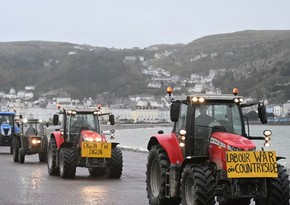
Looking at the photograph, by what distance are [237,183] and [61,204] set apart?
4196mm

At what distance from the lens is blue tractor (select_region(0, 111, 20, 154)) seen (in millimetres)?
39375

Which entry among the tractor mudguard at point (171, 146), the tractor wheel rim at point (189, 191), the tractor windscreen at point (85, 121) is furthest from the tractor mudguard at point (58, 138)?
the tractor wheel rim at point (189, 191)

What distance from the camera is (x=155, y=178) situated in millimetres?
13312

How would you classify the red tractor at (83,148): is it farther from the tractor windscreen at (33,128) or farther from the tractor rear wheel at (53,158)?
the tractor windscreen at (33,128)

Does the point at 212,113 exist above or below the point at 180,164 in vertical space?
above

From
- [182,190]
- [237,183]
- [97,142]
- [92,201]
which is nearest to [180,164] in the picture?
[182,190]

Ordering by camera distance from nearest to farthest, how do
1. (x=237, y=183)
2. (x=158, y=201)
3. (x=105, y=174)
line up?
(x=237, y=183), (x=158, y=201), (x=105, y=174)

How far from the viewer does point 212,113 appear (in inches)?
473

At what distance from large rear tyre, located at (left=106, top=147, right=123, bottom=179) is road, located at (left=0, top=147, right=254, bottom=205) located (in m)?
0.26

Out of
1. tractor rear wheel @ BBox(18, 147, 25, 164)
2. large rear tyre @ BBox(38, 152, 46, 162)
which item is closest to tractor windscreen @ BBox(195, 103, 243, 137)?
tractor rear wheel @ BBox(18, 147, 25, 164)

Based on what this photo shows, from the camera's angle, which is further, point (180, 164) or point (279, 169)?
point (180, 164)

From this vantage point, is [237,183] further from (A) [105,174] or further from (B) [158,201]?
(A) [105,174]

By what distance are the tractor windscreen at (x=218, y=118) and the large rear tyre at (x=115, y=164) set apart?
323 inches

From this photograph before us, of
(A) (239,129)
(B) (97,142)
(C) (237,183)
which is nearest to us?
(C) (237,183)
